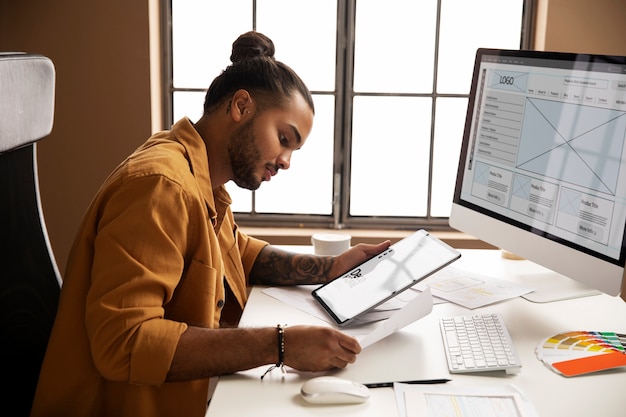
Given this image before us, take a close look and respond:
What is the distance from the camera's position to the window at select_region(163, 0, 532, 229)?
2.67 metres

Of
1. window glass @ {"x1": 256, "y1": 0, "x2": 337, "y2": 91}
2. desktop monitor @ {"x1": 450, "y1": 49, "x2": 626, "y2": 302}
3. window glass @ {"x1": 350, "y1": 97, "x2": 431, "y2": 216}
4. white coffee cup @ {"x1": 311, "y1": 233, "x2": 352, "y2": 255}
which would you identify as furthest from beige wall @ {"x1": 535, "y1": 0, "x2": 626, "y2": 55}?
white coffee cup @ {"x1": 311, "y1": 233, "x2": 352, "y2": 255}

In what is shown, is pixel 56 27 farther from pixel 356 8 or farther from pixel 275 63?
pixel 275 63

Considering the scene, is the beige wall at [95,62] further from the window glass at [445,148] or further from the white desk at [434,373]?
the white desk at [434,373]

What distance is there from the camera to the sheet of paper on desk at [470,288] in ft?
5.08

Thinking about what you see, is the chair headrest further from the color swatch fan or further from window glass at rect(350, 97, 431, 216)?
window glass at rect(350, 97, 431, 216)

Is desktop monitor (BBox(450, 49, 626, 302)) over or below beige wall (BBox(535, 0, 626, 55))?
below

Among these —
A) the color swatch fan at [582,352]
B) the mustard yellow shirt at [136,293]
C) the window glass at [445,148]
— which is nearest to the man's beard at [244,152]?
the mustard yellow shirt at [136,293]

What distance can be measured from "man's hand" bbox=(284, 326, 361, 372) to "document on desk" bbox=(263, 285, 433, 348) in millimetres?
55

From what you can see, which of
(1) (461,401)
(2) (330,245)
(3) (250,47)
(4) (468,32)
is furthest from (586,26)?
(1) (461,401)

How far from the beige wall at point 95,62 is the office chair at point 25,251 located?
134 cm

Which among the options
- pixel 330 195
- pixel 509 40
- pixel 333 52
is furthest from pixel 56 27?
pixel 509 40

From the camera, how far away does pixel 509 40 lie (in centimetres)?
269

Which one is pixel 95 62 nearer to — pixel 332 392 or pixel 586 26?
pixel 586 26

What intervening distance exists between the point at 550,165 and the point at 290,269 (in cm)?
61
